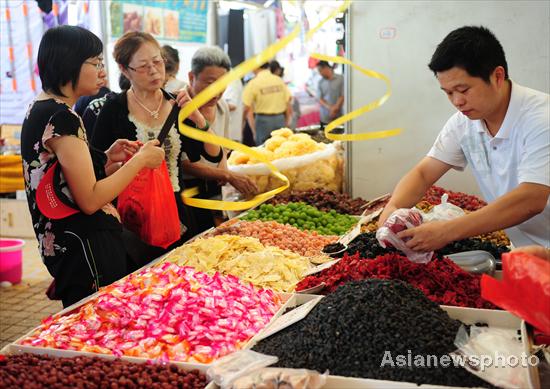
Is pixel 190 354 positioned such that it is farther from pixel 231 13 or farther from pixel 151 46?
pixel 231 13

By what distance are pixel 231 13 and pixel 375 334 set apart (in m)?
7.43

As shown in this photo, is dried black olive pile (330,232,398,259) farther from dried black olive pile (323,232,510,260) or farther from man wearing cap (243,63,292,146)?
man wearing cap (243,63,292,146)

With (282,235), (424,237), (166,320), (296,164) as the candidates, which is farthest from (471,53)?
(296,164)

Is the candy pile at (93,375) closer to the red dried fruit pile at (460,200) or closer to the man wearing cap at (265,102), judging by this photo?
the red dried fruit pile at (460,200)

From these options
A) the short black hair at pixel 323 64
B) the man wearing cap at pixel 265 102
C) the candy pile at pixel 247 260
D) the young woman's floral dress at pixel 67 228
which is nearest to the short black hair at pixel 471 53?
the candy pile at pixel 247 260

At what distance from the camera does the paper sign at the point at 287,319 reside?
1.90 metres

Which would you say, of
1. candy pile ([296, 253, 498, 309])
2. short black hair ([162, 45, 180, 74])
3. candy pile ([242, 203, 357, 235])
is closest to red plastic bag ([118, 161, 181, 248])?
candy pile ([296, 253, 498, 309])

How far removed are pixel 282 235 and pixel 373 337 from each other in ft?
4.96

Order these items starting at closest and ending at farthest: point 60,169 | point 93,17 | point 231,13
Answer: point 60,169
point 93,17
point 231,13

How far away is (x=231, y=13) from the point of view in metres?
8.46

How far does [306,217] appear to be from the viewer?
141 inches

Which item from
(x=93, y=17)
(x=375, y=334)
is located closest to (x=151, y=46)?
(x=375, y=334)

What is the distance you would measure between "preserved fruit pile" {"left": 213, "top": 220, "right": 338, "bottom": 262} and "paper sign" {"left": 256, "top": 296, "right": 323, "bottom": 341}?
0.91 metres

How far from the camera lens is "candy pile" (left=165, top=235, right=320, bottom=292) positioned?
8.20 ft
